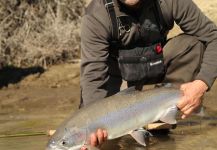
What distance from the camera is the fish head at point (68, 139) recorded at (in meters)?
4.26

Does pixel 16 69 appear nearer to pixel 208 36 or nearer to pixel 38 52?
pixel 38 52

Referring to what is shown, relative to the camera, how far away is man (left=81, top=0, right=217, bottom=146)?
4.84 meters

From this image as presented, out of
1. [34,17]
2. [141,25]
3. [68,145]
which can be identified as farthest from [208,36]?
[34,17]

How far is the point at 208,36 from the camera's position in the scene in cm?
525

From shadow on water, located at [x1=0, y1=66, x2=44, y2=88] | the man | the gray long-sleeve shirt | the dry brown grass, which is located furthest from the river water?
the dry brown grass

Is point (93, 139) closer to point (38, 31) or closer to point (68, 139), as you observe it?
point (68, 139)

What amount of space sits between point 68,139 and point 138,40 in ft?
4.29

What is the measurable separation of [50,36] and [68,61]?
0.48 meters

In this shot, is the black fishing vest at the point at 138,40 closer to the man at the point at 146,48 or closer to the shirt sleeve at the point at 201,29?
the man at the point at 146,48

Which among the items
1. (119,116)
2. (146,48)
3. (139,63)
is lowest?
(119,116)

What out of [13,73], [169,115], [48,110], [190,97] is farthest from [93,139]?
[13,73]

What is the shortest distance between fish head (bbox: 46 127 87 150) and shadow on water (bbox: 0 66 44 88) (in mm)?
4529

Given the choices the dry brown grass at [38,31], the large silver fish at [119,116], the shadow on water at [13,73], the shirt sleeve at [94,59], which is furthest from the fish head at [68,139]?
the dry brown grass at [38,31]

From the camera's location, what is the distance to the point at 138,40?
5215mm
